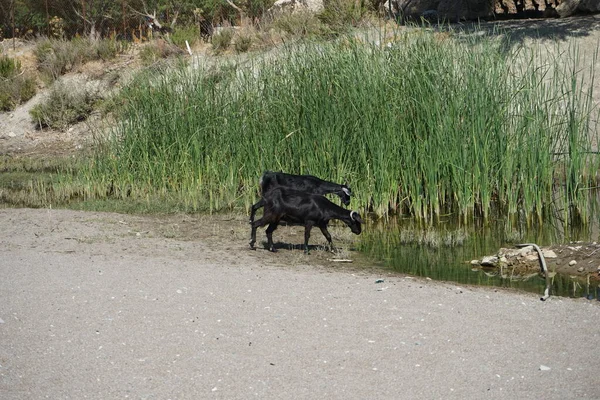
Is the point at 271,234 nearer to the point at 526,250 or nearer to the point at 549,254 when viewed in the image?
the point at 526,250

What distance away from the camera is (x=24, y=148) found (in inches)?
949

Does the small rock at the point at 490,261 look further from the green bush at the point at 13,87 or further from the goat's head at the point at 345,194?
the green bush at the point at 13,87

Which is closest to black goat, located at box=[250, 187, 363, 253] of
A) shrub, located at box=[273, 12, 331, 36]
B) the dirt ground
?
the dirt ground

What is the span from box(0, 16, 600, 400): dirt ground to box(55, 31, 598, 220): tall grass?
10.5 ft

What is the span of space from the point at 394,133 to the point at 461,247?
2193 millimetres

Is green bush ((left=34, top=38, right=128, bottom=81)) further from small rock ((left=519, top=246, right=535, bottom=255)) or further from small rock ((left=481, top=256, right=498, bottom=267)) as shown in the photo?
small rock ((left=519, top=246, right=535, bottom=255))

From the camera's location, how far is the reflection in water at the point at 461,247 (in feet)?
31.4

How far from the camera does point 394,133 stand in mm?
12992

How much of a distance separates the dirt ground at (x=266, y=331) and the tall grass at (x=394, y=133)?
320 centimetres

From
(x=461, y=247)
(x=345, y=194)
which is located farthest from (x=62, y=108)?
(x=461, y=247)

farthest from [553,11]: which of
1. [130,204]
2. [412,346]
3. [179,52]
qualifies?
[412,346]

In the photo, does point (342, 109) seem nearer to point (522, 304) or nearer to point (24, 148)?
point (522, 304)

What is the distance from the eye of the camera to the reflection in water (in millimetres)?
9586

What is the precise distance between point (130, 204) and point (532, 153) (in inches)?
248
